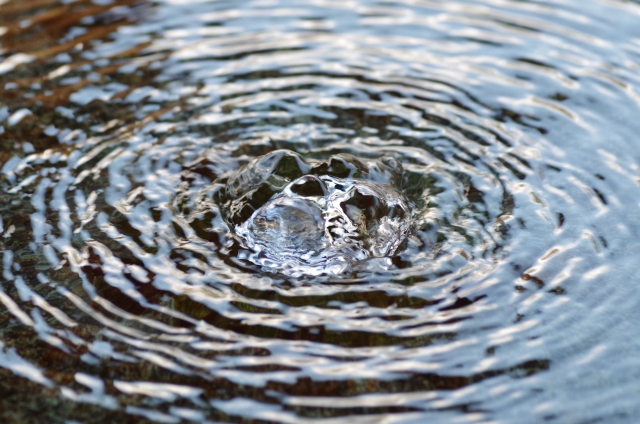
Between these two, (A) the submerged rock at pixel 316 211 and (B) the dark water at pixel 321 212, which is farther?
(A) the submerged rock at pixel 316 211

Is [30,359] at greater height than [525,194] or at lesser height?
lesser

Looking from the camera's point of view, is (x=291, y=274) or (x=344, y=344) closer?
(x=344, y=344)

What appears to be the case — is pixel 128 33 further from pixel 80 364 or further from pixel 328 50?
pixel 80 364

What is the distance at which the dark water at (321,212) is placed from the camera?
2.63 m

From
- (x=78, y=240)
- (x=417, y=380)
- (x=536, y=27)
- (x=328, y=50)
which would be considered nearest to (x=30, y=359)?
(x=78, y=240)

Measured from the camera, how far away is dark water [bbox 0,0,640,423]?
263 centimetres

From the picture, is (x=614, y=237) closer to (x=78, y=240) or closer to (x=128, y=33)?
(x=78, y=240)

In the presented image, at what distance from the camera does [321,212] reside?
353 cm

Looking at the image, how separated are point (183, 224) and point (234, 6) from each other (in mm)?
2725

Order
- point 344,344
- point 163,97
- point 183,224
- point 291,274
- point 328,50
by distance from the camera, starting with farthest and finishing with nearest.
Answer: point 328,50 < point 163,97 < point 183,224 < point 291,274 < point 344,344

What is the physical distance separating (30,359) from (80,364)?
201mm

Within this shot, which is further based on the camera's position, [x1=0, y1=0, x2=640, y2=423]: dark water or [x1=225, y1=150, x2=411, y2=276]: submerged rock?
[x1=225, y1=150, x2=411, y2=276]: submerged rock

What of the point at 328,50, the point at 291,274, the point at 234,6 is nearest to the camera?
the point at 291,274

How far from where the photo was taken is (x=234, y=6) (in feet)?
18.7
